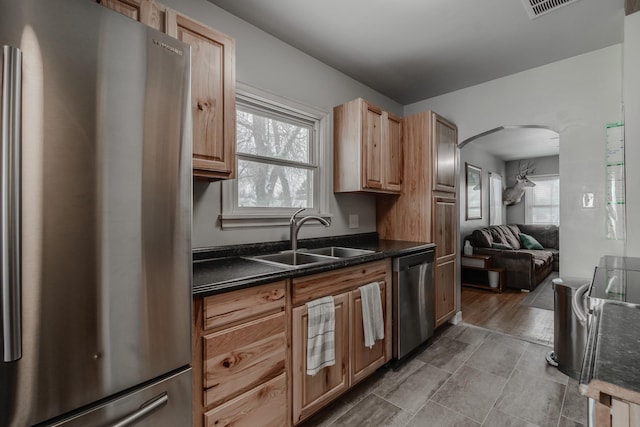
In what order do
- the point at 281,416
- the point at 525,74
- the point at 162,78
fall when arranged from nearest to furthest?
the point at 162,78 → the point at 281,416 → the point at 525,74

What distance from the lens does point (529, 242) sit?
5996 mm

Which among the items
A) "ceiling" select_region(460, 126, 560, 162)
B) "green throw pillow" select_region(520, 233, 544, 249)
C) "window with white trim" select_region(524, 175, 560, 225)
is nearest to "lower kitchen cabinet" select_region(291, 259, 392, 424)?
"ceiling" select_region(460, 126, 560, 162)

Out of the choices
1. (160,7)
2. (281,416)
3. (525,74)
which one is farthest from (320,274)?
(525,74)

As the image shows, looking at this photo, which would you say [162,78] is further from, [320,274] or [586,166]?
[586,166]

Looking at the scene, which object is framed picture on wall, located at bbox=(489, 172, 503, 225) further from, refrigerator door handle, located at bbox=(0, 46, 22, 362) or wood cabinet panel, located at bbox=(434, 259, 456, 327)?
refrigerator door handle, located at bbox=(0, 46, 22, 362)

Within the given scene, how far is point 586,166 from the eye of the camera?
8.44 ft

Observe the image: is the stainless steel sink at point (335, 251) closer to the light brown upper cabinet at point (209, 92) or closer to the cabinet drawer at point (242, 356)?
the cabinet drawer at point (242, 356)

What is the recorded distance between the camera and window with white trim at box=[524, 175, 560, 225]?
680 centimetres

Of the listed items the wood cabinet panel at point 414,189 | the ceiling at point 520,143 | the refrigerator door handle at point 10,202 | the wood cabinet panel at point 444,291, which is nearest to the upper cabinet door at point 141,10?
the refrigerator door handle at point 10,202

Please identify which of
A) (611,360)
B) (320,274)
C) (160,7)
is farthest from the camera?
(320,274)

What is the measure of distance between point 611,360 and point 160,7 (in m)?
2.00

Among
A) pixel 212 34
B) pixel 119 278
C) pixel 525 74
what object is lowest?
pixel 119 278

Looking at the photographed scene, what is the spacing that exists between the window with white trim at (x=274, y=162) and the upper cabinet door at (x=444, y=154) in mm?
1077

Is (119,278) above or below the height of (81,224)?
below
